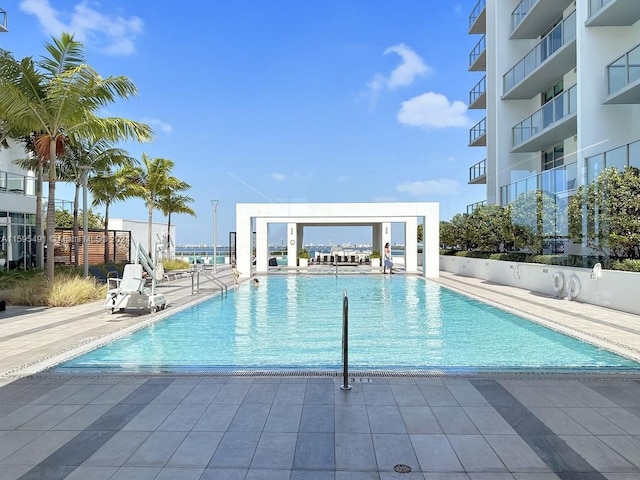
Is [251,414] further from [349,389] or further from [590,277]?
[590,277]

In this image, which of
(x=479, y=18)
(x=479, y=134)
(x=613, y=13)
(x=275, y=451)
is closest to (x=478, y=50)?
(x=479, y=18)

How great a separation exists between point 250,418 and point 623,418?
3.21 m

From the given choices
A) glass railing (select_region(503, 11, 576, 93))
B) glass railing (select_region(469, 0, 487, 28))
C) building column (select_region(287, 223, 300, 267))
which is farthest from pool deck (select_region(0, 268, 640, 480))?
glass railing (select_region(469, 0, 487, 28))

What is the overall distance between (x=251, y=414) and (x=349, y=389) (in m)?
1.11

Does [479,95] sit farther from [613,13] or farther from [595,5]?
[613,13]

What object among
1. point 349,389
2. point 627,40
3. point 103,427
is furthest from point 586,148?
point 103,427

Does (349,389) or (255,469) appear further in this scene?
(349,389)

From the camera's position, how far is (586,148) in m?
14.2

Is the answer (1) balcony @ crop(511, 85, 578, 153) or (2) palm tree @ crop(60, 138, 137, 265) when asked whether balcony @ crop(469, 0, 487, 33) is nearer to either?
(1) balcony @ crop(511, 85, 578, 153)

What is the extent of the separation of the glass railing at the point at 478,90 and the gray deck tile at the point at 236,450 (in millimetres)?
25842

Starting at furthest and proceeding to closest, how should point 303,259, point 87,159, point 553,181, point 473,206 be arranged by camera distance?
point 303,259 → point 473,206 → point 87,159 → point 553,181

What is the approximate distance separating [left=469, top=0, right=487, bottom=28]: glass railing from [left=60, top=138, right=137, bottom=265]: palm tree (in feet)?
69.2

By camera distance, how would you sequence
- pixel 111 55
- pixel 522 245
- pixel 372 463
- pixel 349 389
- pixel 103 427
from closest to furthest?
pixel 372 463 → pixel 103 427 → pixel 349 389 → pixel 522 245 → pixel 111 55

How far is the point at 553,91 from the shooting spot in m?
19.5
